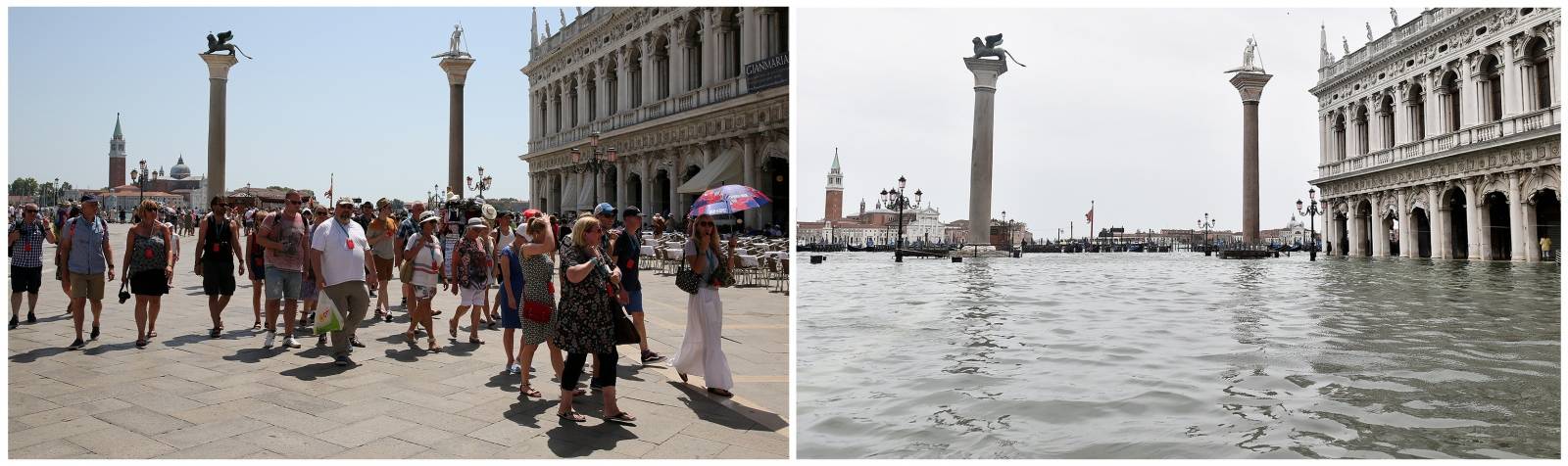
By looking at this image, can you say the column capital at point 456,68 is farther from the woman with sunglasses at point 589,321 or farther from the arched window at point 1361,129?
the arched window at point 1361,129

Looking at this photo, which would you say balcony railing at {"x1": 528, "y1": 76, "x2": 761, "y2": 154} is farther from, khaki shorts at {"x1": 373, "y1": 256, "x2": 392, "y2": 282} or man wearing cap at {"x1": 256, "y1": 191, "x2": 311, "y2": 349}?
man wearing cap at {"x1": 256, "y1": 191, "x2": 311, "y2": 349}

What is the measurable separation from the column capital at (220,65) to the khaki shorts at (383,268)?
2112cm

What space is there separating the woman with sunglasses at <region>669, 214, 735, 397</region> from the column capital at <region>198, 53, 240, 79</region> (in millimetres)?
25635

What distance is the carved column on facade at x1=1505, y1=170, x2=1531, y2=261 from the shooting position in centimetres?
3000

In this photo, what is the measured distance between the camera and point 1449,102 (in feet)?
117

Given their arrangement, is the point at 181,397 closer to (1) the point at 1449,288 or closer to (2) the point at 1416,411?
(2) the point at 1416,411

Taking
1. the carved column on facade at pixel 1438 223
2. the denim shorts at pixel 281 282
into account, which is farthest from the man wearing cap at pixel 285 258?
the carved column on facade at pixel 1438 223

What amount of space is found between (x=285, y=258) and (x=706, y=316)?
11.3 ft

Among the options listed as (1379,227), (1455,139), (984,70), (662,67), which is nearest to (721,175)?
(662,67)

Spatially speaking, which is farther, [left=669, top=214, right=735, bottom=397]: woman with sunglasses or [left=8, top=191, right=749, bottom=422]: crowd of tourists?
[left=669, top=214, right=735, bottom=397]: woman with sunglasses

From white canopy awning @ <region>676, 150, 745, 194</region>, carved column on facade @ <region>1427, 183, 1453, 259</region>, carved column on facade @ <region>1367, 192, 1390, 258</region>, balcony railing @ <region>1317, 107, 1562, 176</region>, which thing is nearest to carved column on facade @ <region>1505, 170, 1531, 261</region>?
balcony railing @ <region>1317, 107, 1562, 176</region>

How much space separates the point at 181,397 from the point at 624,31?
31494 mm

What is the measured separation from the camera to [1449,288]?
651 inches

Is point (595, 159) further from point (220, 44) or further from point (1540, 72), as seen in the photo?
point (1540, 72)
